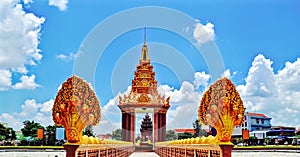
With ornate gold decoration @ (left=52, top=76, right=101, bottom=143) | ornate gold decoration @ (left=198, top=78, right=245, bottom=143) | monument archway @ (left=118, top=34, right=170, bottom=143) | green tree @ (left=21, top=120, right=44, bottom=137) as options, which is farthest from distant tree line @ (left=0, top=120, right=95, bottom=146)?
ornate gold decoration @ (left=198, top=78, right=245, bottom=143)

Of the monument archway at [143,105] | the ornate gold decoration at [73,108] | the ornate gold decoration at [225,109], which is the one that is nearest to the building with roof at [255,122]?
the monument archway at [143,105]

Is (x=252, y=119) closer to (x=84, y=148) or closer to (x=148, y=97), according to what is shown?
(x=148, y=97)

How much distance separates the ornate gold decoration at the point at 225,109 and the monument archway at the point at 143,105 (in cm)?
2060

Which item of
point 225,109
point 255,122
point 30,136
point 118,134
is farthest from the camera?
point 255,122

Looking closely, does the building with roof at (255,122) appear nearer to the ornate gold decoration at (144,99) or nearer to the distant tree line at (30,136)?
the distant tree line at (30,136)

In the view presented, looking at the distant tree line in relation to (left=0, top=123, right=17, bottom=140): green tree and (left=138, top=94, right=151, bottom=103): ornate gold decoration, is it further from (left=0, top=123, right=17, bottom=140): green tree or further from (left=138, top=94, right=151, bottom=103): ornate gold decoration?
(left=138, top=94, right=151, bottom=103): ornate gold decoration

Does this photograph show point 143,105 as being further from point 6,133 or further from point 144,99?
point 6,133

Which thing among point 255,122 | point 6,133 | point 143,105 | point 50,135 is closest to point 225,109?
point 143,105

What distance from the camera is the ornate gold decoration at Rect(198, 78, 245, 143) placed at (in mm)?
5266

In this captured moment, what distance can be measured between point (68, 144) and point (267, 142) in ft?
125

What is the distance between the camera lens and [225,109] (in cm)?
526

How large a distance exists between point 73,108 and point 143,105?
20.7 m

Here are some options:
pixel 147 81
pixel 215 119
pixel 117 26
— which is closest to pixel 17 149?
pixel 147 81

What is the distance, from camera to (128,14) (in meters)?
11.6
